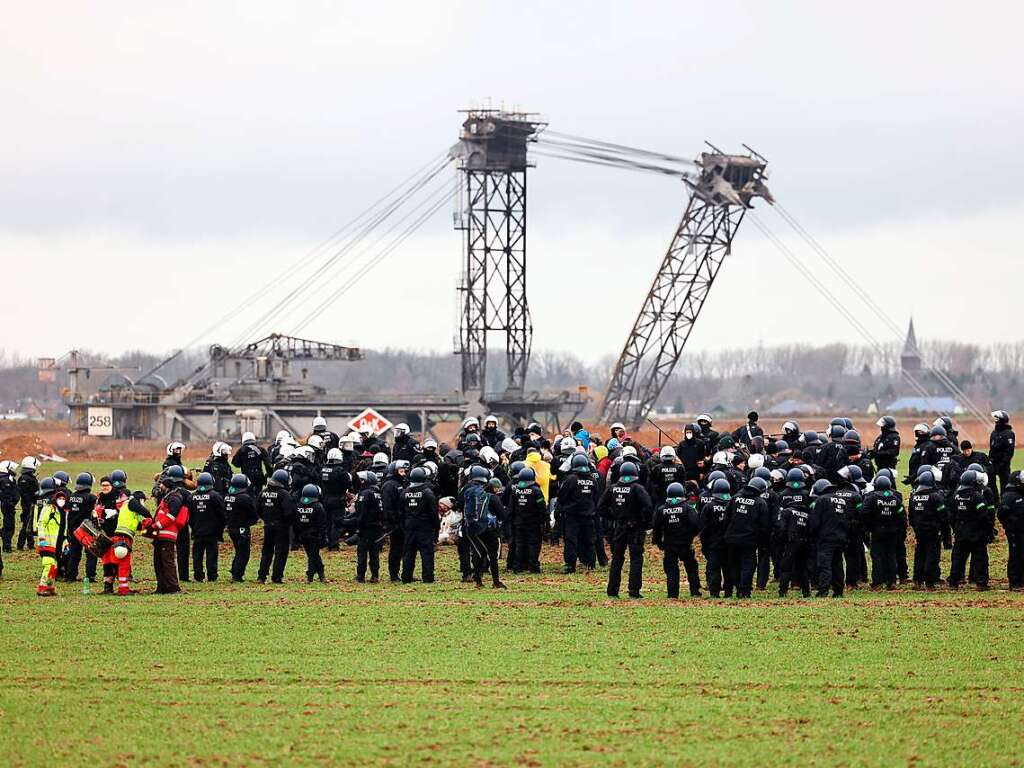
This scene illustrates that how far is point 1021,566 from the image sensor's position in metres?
23.4

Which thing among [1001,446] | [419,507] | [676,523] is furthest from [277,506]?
[1001,446]

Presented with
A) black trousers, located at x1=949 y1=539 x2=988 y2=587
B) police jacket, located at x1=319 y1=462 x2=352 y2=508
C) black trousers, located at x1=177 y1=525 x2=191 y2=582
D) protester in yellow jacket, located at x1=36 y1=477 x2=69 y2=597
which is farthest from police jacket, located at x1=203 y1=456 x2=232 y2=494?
black trousers, located at x1=949 y1=539 x2=988 y2=587

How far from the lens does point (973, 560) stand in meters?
23.8

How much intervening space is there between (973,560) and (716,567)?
4254mm

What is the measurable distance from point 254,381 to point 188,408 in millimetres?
3803

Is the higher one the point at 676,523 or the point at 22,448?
the point at 22,448

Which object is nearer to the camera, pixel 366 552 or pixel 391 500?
pixel 391 500

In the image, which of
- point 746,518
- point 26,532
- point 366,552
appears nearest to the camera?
point 746,518

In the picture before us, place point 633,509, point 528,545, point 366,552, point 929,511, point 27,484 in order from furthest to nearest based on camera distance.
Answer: point 27,484
point 528,545
point 366,552
point 929,511
point 633,509

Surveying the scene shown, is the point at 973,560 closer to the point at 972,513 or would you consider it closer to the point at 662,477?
the point at 972,513

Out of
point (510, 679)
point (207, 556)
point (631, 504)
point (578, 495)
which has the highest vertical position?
point (578, 495)

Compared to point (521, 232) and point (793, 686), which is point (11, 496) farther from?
point (521, 232)

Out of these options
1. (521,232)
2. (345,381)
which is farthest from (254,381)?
(345,381)

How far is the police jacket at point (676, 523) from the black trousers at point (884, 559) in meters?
3.33
